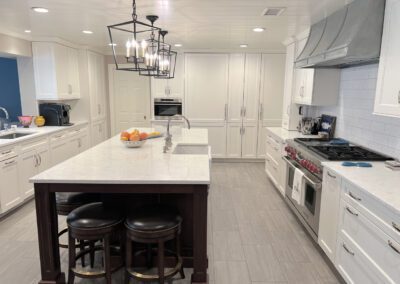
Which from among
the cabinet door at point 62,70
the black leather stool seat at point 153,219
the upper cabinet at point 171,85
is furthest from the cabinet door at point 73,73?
the black leather stool seat at point 153,219

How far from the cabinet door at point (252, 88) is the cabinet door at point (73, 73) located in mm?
3283

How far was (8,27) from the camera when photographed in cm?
390

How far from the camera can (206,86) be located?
20.0 feet

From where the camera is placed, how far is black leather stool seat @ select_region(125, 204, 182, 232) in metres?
2.00

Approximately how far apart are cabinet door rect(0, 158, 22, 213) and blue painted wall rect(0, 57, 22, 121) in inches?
74.2

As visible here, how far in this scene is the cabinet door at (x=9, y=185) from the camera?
3418 millimetres

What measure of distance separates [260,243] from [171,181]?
1480mm

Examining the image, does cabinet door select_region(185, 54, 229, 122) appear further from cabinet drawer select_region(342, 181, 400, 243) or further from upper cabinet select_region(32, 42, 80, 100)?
cabinet drawer select_region(342, 181, 400, 243)

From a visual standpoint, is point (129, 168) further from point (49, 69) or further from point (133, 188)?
point (49, 69)

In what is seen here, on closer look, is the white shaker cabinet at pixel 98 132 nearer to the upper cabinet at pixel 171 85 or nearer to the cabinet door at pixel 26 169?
the upper cabinet at pixel 171 85

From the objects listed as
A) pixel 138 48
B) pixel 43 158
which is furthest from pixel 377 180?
pixel 43 158

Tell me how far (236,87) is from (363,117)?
10.4 ft

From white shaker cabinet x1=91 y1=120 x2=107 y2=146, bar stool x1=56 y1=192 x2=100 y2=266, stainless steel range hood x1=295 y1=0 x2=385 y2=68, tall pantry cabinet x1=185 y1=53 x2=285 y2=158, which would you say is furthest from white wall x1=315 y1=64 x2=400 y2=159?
white shaker cabinet x1=91 y1=120 x2=107 y2=146

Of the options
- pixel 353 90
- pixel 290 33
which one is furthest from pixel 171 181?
pixel 290 33
